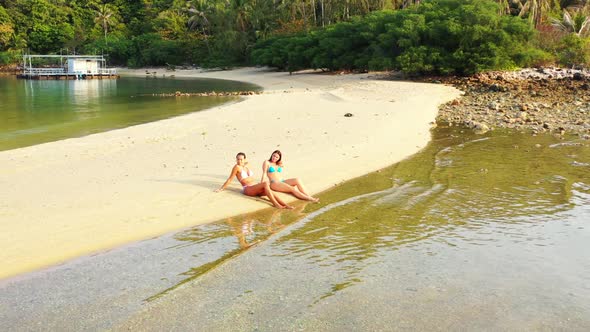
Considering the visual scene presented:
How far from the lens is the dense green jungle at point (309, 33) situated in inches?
1523

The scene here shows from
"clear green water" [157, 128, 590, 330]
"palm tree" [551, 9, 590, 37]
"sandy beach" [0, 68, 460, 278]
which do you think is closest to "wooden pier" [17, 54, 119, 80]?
"sandy beach" [0, 68, 460, 278]

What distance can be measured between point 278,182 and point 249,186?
58 centimetres

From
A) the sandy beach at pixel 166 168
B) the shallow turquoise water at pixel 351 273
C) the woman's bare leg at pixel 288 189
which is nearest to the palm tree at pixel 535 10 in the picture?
the sandy beach at pixel 166 168

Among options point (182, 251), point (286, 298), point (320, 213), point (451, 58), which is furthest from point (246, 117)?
point (451, 58)

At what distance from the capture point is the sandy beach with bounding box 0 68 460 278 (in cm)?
818

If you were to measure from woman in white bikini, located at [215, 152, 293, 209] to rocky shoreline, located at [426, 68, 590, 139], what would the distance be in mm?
11774

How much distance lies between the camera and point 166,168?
12602mm

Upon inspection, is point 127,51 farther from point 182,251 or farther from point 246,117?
point 182,251

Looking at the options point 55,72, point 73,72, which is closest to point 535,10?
point 73,72

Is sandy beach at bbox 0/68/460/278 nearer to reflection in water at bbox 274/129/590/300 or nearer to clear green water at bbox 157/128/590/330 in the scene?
clear green water at bbox 157/128/590/330

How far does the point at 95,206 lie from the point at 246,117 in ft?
45.2

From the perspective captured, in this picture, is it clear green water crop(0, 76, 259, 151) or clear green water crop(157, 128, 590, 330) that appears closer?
clear green water crop(157, 128, 590, 330)

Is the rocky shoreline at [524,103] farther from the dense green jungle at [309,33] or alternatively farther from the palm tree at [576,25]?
the palm tree at [576,25]

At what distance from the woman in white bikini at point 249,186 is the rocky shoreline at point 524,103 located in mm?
11774
